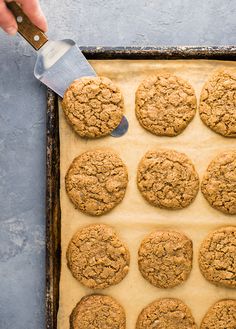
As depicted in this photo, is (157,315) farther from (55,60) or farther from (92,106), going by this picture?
(55,60)

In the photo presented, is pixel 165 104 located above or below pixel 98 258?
above

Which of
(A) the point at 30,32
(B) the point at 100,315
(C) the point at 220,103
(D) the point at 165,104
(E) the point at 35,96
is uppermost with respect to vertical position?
(A) the point at 30,32

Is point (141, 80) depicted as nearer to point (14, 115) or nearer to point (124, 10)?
point (124, 10)

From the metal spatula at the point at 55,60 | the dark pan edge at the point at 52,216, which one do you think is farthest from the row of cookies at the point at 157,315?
the metal spatula at the point at 55,60

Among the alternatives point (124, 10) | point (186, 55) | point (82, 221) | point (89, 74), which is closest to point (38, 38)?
point (89, 74)

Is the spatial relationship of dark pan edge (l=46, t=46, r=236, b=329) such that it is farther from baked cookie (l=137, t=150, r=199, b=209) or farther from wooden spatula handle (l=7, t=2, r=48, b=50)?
baked cookie (l=137, t=150, r=199, b=209)

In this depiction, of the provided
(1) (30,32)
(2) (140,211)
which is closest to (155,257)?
(2) (140,211)
